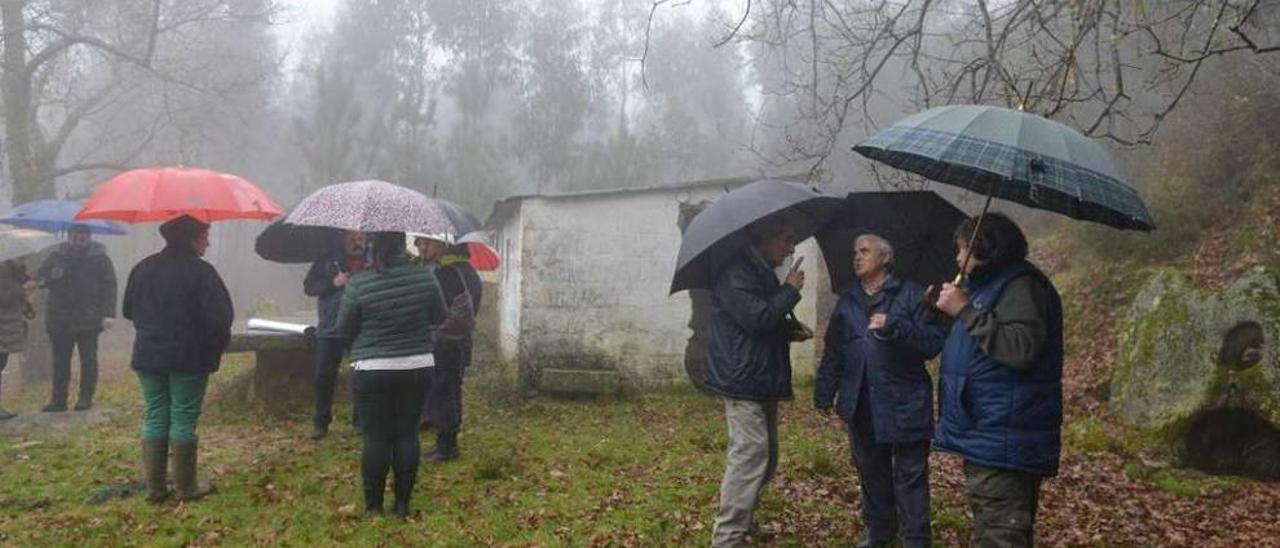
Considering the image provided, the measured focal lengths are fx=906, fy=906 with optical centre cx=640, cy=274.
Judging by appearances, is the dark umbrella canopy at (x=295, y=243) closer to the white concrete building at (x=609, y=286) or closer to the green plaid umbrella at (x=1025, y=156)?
the white concrete building at (x=609, y=286)

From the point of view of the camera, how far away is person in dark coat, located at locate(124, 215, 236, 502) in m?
5.26

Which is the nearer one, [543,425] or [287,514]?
[287,514]

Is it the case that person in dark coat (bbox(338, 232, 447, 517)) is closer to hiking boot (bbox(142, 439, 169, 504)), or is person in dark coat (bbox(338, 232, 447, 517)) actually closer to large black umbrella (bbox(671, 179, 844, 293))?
hiking boot (bbox(142, 439, 169, 504))

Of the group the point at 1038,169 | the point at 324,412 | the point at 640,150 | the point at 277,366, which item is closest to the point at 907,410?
the point at 1038,169

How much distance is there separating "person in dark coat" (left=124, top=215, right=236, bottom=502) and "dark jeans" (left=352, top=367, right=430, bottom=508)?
1134 mm

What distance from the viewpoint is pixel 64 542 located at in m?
4.80

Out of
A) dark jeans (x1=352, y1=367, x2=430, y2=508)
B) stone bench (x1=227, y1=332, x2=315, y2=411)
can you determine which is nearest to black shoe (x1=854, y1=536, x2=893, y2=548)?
dark jeans (x1=352, y1=367, x2=430, y2=508)

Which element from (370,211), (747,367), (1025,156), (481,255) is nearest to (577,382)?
(481,255)

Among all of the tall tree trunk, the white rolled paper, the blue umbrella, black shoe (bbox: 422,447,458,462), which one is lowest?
black shoe (bbox: 422,447,458,462)

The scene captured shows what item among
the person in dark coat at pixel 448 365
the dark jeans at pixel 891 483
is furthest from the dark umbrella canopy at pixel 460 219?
the dark jeans at pixel 891 483

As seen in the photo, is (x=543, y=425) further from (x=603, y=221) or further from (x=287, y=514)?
(x=287, y=514)

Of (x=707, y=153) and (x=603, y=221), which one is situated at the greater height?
(x=707, y=153)

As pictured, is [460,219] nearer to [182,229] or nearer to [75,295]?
[182,229]

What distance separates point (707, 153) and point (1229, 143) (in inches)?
656
